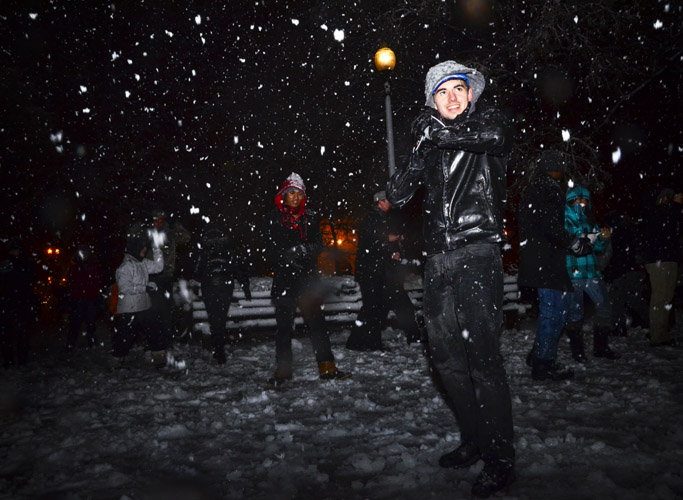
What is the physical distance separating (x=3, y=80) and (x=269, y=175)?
27.5 feet

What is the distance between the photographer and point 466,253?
9.71 feet

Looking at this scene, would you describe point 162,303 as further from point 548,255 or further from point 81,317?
point 548,255

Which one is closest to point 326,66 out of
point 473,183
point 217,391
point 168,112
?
point 168,112

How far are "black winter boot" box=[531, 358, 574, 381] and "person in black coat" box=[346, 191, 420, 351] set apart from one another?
2.65 meters

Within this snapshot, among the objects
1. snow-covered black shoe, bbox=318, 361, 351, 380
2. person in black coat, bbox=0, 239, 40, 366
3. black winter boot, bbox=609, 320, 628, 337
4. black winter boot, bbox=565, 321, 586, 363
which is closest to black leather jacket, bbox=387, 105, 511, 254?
snow-covered black shoe, bbox=318, 361, 351, 380

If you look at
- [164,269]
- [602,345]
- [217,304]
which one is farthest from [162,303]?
[602,345]

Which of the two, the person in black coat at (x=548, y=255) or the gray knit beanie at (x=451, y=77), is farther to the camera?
the person in black coat at (x=548, y=255)

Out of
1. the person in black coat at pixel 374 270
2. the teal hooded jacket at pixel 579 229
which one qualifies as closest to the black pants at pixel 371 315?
the person in black coat at pixel 374 270

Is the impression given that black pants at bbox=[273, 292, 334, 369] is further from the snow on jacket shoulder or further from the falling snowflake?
the falling snowflake

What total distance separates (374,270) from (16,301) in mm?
5773

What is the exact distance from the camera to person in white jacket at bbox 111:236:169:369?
696 centimetres

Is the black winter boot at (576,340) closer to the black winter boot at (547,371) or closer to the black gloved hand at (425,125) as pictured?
the black winter boot at (547,371)

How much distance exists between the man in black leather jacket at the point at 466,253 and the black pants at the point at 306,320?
2683 millimetres

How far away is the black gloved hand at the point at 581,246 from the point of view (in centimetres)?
493
